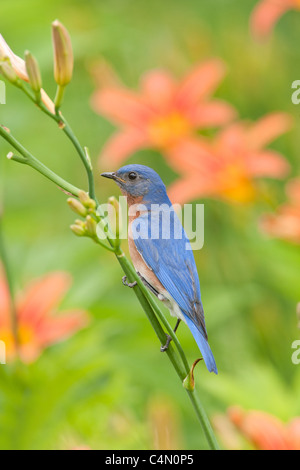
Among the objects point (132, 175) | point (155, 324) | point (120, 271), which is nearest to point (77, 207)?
point (155, 324)

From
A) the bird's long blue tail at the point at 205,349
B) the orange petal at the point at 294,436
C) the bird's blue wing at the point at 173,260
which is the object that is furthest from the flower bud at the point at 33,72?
the orange petal at the point at 294,436

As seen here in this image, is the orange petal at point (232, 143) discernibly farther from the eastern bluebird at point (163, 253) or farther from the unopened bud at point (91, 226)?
the unopened bud at point (91, 226)

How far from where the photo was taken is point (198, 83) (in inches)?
88.3

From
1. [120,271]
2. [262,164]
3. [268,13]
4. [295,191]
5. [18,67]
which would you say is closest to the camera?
[18,67]

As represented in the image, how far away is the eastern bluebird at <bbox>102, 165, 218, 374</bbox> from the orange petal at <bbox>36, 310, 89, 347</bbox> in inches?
21.7

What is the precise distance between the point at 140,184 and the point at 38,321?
2.36 ft

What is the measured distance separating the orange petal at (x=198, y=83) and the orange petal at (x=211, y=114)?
3cm

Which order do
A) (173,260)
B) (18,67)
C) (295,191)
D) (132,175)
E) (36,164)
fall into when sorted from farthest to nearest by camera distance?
(295,191), (132,175), (173,260), (18,67), (36,164)

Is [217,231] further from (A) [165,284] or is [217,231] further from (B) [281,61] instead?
(A) [165,284]

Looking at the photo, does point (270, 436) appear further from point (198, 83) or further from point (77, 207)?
point (198, 83)

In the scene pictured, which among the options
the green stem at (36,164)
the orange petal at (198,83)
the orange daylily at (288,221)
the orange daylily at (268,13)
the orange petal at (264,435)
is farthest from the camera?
the orange petal at (198,83)

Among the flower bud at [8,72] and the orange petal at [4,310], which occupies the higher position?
the orange petal at [4,310]

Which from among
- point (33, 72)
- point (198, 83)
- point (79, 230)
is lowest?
point (79, 230)

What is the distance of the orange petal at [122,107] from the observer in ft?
6.99
